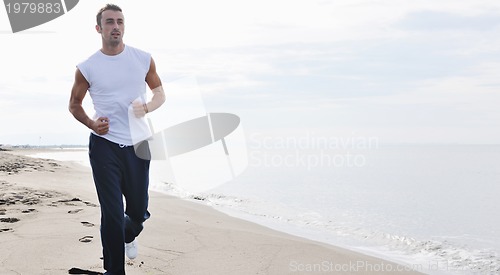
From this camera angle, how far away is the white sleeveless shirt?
11.7 feet

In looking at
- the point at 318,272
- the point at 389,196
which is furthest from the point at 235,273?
the point at 389,196

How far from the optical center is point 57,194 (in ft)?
29.2

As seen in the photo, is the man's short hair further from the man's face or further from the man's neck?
the man's neck

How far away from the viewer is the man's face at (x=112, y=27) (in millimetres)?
3557

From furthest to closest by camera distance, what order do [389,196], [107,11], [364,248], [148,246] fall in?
[389,196], [364,248], [148,246], [107,11]

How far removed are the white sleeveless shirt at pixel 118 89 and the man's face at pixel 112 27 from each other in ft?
0.43

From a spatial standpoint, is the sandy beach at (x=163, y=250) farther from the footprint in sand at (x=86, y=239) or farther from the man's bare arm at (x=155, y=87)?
the man's bare arm at (x=155, y=87)

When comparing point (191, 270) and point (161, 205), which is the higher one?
point (191, 270)

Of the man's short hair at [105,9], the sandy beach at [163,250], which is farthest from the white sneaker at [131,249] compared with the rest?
the man's short hair at [105,9]

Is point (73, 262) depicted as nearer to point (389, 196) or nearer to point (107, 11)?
point (107, 11)

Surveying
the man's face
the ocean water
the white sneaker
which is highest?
the man's face

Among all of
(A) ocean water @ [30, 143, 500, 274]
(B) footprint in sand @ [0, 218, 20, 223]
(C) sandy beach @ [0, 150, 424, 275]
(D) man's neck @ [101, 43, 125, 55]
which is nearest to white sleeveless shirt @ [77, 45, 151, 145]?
(D) man's neck @ [101, 43, 125, 55]

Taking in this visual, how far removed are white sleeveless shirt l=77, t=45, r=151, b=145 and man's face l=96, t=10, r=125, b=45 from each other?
Answer: 5.2 inches

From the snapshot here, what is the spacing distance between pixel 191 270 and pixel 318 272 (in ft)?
4.08
